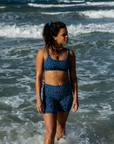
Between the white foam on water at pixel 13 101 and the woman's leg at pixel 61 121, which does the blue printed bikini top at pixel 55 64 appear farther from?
the white foam on water at pixel 13 101

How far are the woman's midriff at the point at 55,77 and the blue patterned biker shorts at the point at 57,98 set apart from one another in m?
0.05

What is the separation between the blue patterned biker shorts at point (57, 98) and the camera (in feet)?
10.1

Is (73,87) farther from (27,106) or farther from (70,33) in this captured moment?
(70,33)

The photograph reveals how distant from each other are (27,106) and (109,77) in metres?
3.04

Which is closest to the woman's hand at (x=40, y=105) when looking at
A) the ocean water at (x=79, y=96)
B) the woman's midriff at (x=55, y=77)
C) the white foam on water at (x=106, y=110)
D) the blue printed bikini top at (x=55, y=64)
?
the woman's midriff at (x=55, y=77)

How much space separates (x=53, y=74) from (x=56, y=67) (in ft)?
0.33

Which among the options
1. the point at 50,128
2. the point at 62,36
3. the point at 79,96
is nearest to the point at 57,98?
the point at 50,128

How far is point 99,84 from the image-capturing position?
6.72m

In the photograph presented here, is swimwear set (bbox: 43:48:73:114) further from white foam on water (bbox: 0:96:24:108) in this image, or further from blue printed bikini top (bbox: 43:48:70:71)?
white foam on water (bbox: 0:96:24:108)

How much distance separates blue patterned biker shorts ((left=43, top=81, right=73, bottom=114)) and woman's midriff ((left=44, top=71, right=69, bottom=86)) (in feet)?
0.16

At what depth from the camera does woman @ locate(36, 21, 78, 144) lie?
2.97 metres

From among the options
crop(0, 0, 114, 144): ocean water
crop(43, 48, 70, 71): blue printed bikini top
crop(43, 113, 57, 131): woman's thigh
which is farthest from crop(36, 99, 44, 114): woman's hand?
crop(0, 0, 114, 144): ocean water

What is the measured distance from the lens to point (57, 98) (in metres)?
3.12

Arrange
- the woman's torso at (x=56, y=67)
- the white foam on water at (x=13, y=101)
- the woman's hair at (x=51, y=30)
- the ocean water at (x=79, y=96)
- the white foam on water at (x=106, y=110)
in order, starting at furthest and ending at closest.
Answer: the white foam on water at (x=13, y=101)
the white foam on water at (x=106, y=110)
the ocean water at (x=79, y=96)
the woman's torso at (x=56, y=67)
the woman's hair at (x=51, y=30)
